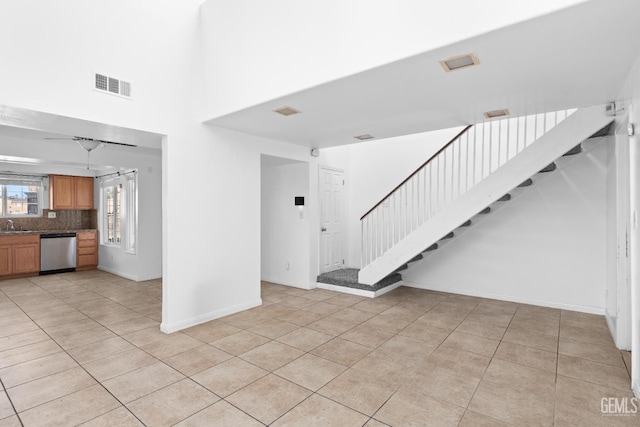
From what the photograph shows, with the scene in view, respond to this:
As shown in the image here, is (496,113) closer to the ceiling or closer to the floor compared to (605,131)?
closer to the ceiling

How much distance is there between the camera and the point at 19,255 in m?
7.19

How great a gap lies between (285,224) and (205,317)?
8.40ft

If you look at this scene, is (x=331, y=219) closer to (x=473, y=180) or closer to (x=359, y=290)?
(x=359, y=290)

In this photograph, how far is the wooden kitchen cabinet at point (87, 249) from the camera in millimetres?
8086

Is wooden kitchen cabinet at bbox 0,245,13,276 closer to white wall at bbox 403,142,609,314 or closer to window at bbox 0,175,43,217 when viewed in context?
window at bbox 0,175,43,217

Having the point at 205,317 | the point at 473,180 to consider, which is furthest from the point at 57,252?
the point at 473,180

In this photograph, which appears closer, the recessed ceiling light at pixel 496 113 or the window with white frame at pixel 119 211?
the recessed ceiling light at pixel 496 113

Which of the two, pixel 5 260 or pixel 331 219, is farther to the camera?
pixel 5 260

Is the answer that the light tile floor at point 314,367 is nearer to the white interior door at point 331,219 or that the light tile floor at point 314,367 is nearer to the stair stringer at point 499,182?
the stair stringer at point 499,182

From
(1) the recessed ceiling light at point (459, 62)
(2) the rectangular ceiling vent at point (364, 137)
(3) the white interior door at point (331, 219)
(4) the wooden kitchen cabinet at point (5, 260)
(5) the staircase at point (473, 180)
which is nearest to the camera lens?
(1) the recessed ceiling light at point (459, 62)

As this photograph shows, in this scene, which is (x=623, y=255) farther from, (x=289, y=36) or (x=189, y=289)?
(x=189, y=289)

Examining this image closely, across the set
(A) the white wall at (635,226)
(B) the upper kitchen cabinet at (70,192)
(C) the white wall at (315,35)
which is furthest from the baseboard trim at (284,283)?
(B) the upper kitchen cabinet at (70,192)

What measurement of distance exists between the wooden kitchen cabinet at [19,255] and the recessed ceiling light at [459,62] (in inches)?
355

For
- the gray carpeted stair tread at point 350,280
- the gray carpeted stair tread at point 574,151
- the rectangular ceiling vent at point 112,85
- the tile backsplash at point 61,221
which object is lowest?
the gray carpeted stair tread at point 350,280
